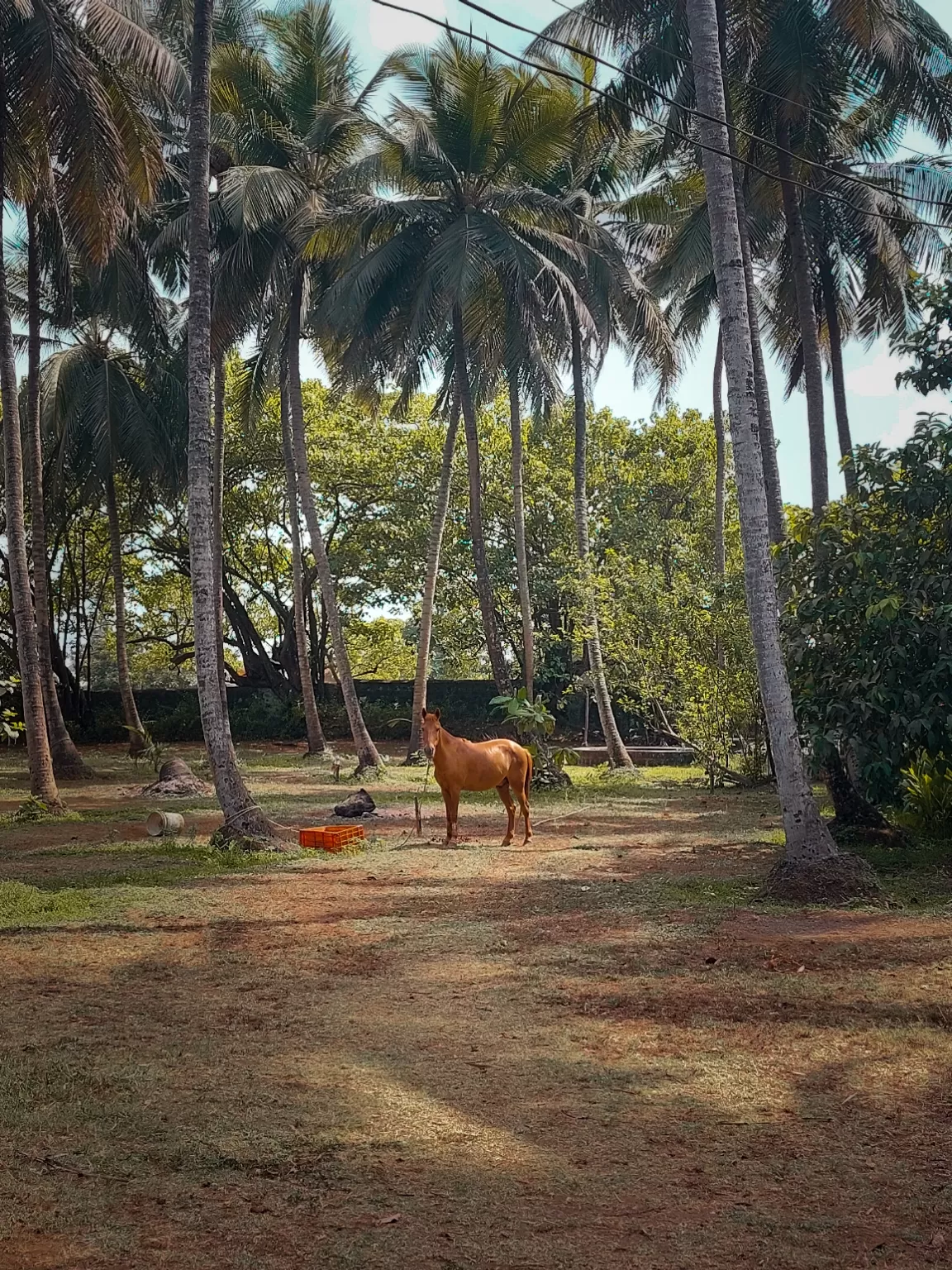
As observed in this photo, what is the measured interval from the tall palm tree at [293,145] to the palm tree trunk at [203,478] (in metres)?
8.97

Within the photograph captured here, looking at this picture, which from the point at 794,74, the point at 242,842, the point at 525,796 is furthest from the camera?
the point at 794,74

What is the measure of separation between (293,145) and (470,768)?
1511cm

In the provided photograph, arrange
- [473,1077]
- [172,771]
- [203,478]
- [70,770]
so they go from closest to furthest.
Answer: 1. [473,1077]
2. [203,478]
3. [172,771]
4. [70,770]

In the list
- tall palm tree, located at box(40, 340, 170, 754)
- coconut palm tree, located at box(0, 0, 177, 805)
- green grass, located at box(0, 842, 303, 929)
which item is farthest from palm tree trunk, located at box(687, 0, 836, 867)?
tall palm tree, located at box(40, 340, 170, 754)

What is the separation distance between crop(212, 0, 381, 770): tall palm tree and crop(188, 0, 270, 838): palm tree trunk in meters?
8.97

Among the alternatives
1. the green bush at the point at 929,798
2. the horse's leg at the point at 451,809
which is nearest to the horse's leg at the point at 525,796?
the horse's leg at the point at 451,809

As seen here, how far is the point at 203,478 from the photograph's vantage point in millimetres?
11859

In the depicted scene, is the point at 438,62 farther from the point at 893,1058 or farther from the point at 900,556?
the point at 893,1058

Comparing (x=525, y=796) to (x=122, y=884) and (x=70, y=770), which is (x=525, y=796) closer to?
(x=122, y=884)

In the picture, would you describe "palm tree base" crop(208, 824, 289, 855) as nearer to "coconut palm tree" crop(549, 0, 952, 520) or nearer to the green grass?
the green grass

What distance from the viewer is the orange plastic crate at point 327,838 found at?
11.6 m

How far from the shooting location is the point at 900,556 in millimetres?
10430

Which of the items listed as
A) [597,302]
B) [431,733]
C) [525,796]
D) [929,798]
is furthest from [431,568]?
[929,798]

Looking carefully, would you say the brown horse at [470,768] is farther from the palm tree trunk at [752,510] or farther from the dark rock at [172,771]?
the dark rock at [172,771]
